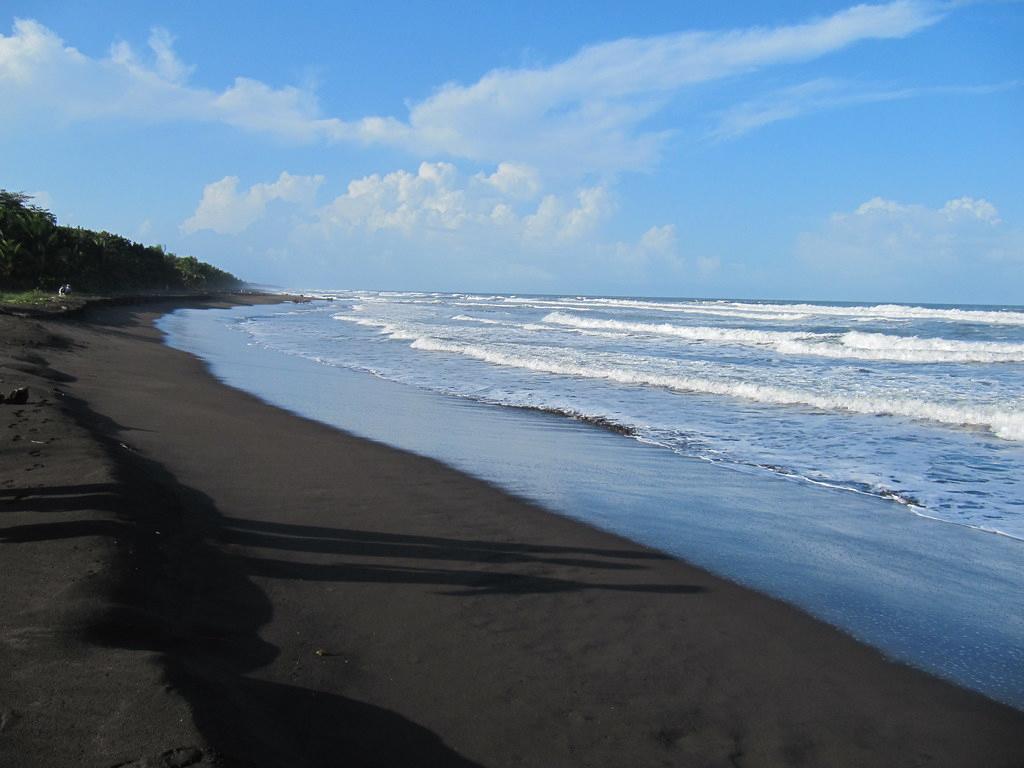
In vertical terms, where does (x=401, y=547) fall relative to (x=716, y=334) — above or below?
below

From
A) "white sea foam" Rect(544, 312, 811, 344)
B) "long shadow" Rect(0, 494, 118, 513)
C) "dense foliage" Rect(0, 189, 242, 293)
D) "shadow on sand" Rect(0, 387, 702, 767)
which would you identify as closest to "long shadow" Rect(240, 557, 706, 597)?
"shadow on sand" Rect(0, 387, 702, 767)

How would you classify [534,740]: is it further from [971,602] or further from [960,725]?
[971,602]

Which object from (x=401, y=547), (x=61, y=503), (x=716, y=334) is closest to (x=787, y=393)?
(x=401, y=547)

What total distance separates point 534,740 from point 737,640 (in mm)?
1656

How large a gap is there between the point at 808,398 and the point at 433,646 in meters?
12.4

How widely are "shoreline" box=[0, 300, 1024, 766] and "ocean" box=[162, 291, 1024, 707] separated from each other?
0.60m

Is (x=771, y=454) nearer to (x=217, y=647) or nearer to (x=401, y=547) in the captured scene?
(x=401, y=547)

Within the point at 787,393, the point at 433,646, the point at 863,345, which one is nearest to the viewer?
the point at 433,646

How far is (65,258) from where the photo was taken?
48.2 meters

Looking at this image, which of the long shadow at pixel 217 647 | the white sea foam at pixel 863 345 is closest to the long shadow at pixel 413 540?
the long shadow at pixel 217 647

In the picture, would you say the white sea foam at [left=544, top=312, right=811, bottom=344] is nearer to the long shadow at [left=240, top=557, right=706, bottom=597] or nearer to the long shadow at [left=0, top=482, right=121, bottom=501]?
the long shadow at [left=240, top=557, right=706, bottom=597]

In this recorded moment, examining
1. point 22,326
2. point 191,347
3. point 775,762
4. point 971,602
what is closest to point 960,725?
point 775,762

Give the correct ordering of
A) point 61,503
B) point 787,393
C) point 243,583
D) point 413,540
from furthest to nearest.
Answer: point 787,393
point 413,540
point 61,503
point 243,583

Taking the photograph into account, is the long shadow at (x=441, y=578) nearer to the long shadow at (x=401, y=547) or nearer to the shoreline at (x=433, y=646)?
the shoreline at (x=433, y=646)
